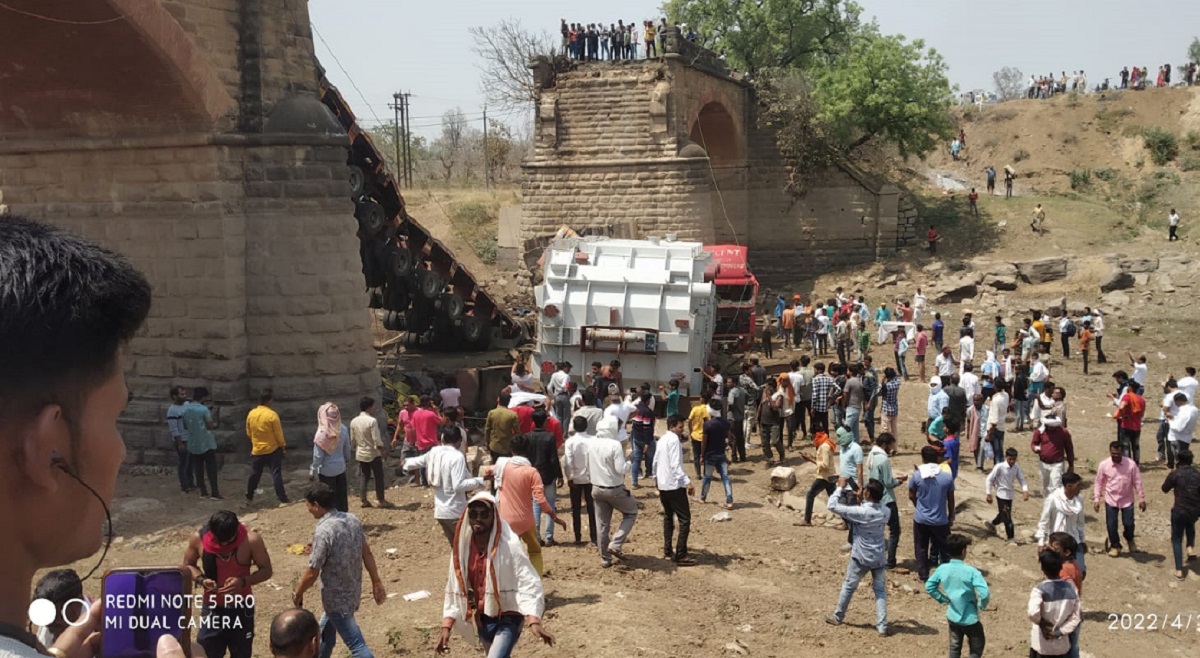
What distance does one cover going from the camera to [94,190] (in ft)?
44.7

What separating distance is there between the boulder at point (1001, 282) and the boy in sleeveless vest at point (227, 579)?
1027 inches

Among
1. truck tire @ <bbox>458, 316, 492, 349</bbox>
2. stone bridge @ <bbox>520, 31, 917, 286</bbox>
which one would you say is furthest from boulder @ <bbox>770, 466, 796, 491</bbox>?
stone bridge @ <bbox>520, 31, 917, 286</bbox>

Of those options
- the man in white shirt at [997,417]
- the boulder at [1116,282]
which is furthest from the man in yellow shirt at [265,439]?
the boulder at [1116,282]

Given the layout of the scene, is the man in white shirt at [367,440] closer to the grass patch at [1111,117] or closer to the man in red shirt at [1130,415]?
the man in red shirt at [1130,415]

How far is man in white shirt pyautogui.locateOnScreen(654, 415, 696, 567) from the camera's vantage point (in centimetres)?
953

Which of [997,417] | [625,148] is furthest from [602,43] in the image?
[997,417]

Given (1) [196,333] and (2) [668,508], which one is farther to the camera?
(1) [196,333]

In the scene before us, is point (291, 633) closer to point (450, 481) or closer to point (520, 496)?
point (520, 496)

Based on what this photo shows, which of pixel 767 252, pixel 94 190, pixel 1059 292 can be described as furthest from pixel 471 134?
pixel 94 190

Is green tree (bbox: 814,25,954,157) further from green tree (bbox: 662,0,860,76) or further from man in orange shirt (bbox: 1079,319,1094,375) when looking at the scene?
man in orange shirt (bbox: 1079,319,1094,375)

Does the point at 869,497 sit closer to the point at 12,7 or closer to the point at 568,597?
the point at 568,597

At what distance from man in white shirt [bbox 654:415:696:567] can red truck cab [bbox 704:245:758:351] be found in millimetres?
11733

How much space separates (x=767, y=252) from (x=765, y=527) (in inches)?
926
